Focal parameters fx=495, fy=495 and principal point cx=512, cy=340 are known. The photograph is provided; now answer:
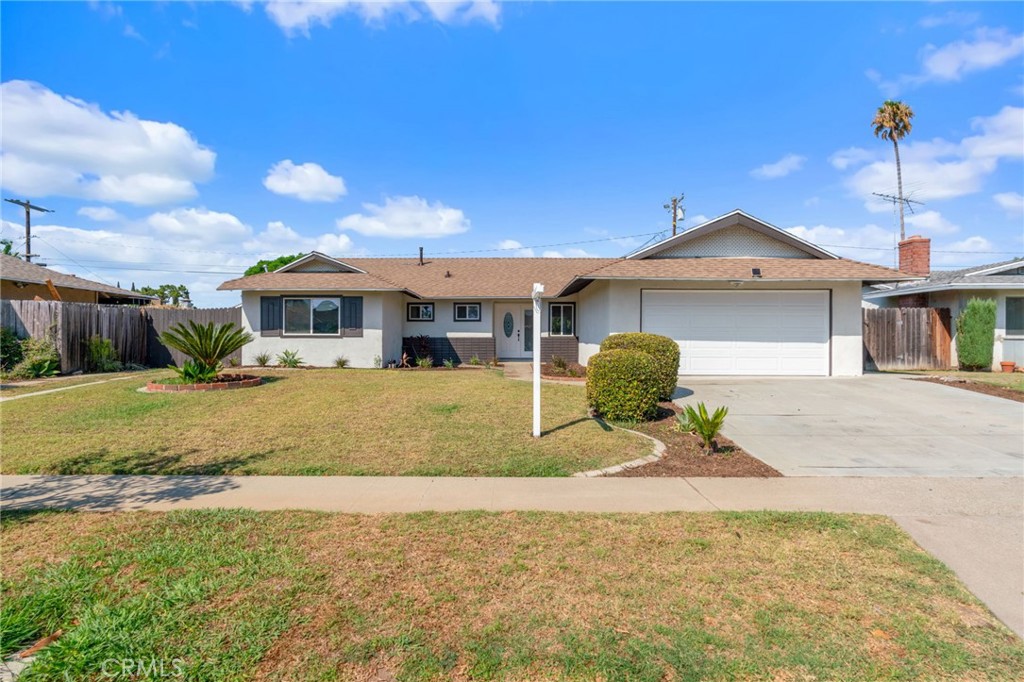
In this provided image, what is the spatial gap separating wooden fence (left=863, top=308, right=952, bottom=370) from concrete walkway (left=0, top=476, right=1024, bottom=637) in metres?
12.8

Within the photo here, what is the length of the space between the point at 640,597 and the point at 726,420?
6.50 metres

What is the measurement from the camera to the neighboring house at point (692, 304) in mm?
14117

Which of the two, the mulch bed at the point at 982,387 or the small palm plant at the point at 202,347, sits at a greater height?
the small palm plant at the point at 202,347

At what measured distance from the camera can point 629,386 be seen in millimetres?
8523

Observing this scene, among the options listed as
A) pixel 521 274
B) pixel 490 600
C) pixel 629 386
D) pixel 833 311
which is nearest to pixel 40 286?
pixel 521 274

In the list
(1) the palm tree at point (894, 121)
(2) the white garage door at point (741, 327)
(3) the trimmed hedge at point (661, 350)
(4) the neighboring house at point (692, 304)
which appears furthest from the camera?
(1) the palm tree at point (894, 121)

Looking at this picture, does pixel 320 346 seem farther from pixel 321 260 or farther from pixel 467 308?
pixel 467 308

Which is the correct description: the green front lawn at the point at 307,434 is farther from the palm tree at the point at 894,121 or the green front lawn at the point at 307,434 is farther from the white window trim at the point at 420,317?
the palm tree at the point at 894,121

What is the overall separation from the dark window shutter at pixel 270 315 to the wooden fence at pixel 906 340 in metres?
20.0

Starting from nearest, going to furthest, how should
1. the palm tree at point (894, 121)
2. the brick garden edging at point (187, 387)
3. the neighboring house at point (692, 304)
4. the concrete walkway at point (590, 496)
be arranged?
the concrete walkway at point (590, 496) → the brick garden edging at point (187, 387) → the neighboring house at point (692, 304) → the palm tree at point (894, 121)

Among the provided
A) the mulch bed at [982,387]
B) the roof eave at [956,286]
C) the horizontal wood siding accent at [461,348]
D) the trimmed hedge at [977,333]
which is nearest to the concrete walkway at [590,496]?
the mulch bed at [982,387]

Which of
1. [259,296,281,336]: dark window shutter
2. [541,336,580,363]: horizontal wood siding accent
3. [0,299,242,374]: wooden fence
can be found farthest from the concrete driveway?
[0,299,242,374]: wooden fence

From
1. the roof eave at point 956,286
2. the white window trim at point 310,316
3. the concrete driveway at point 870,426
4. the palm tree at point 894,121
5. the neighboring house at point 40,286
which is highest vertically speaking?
the palm tree at point 894,121

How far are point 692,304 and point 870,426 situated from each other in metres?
6.35
